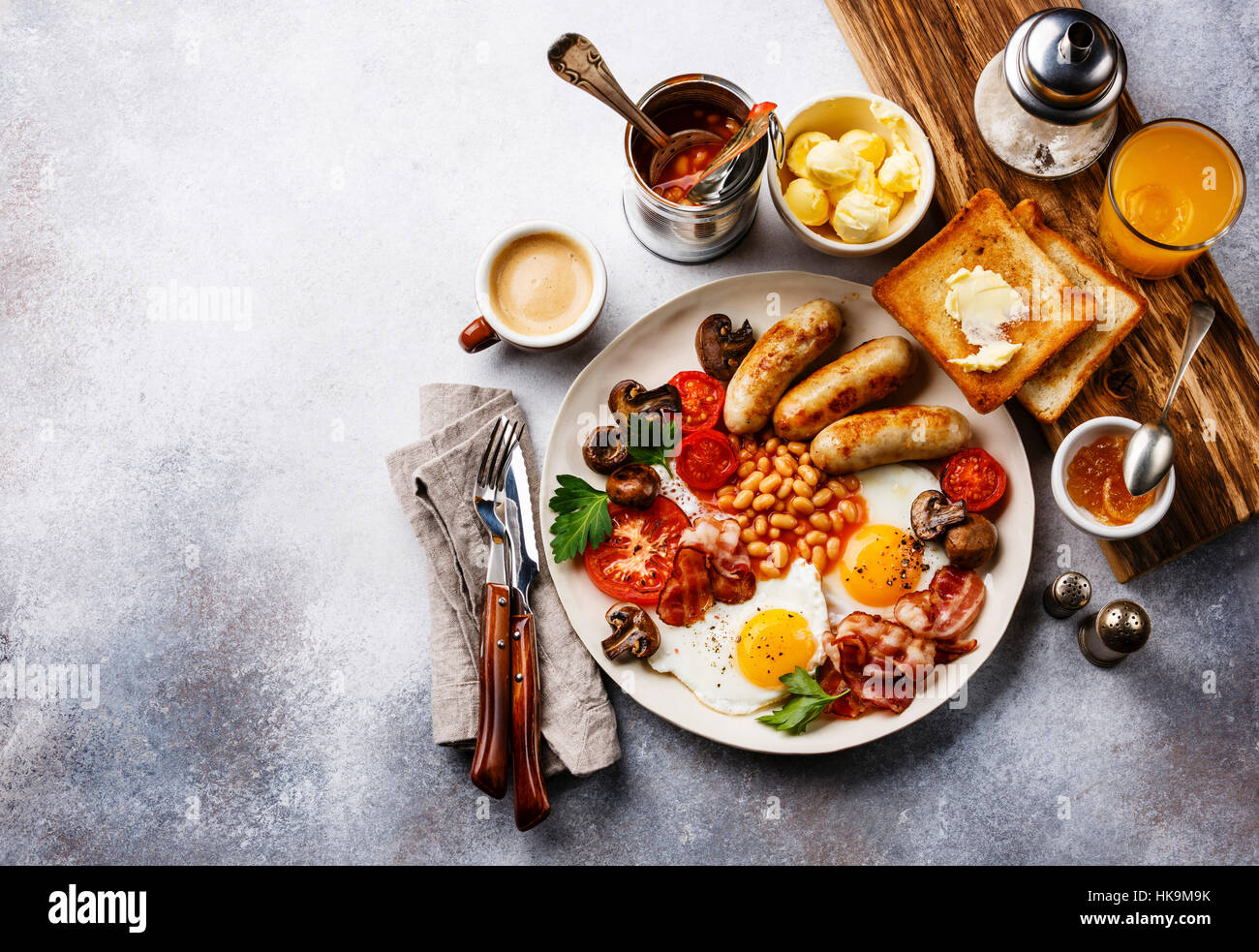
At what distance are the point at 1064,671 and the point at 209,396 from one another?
3382mm

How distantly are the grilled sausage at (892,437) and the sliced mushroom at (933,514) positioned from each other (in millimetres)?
144

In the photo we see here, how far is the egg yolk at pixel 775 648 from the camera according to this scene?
2840 mm

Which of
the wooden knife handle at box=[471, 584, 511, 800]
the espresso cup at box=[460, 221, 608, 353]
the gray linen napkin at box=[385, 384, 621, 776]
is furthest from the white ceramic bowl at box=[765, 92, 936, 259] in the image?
the wooden knife handle at box=[471, 584, 511, 800]

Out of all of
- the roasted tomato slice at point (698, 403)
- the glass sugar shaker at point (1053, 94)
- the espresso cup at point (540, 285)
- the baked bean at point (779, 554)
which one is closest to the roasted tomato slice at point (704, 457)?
the roasted tomato slice at point (698, 403)

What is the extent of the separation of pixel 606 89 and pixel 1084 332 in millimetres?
1707

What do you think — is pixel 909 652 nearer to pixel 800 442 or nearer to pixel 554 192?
pixel 800 442

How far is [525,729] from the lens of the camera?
2.83 m

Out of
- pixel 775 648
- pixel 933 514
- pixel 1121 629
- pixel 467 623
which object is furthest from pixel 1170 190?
pixel 467 623

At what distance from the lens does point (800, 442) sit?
9.62 feet

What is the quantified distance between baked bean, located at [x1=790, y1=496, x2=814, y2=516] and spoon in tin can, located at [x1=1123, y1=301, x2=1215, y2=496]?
3.20ft

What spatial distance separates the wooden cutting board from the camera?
2721 mm

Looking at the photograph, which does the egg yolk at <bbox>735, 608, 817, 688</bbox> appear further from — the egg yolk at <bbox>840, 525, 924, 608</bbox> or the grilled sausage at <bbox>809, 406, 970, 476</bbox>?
the grilled sausage at <bbox>809, 406, 970, 476</bbox>

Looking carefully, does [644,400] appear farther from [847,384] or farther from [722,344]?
[847,384]

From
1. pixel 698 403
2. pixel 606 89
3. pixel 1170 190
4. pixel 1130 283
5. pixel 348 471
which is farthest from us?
pixel 348 471
